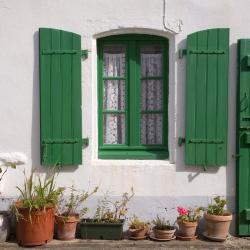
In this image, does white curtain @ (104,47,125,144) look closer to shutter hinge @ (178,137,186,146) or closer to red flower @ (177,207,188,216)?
shutter hinge @ (178,137,186,146)

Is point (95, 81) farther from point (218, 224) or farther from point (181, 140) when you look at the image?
point (218, 224)

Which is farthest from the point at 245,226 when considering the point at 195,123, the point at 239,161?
the point at 195,123

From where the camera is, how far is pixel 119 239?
5.25 meters

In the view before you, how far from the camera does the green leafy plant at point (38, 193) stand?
16.5ft

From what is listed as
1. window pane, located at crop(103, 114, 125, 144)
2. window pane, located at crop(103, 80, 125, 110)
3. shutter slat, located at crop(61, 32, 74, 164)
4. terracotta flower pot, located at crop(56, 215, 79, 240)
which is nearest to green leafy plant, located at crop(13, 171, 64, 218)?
terracotta flower pot, located at crop(56, 215, 79, 240)

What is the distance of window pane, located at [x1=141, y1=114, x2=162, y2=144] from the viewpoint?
224 inches

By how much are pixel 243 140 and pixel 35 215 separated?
8.39 ft

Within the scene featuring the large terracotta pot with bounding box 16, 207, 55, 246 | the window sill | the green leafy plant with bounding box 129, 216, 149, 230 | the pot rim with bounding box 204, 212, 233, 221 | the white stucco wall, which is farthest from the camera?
the window sill

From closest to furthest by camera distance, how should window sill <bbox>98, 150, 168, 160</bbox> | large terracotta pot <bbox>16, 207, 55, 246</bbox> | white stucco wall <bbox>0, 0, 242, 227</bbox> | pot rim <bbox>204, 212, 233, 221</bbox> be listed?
large terracotta pot <bbox>16, 207, 55, 246</bbox>, pot rim <bbox>204, 212, 233, 221</bbox>, white stucco wall <bbox>0, 0, 242, 227</bbox>, window sill <bbox>98, 150, 168, 160</bbox>

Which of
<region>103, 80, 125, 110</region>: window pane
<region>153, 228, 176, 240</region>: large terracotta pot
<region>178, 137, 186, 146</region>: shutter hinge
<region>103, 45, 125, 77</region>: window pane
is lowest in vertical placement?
<region>153, 228, 176, 240</region>: large terracotta pot

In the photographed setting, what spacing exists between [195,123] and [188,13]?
131 cm

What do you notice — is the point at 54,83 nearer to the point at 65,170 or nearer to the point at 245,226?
the point at 65,170

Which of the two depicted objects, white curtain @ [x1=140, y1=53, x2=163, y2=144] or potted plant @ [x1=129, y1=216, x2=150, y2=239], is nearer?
potted plant @ [x1=129, y1=216, x2=150, y2=239]

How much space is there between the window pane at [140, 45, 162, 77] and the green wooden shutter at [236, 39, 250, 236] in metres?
0.99
